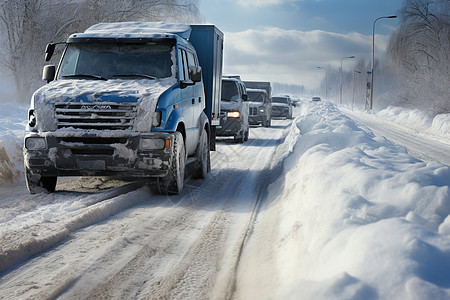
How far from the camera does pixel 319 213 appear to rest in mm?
4414

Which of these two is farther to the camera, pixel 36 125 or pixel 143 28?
pixel 143 28

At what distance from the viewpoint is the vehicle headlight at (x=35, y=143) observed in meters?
7.00

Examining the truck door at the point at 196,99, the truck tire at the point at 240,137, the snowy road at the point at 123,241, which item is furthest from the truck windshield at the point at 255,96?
the snowy road at the point at 123,241

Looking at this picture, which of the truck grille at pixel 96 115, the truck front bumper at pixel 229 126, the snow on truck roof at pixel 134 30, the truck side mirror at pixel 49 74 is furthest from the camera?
the truck front bumper at pixel 229 126

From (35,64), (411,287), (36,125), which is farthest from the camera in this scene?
(35,64)

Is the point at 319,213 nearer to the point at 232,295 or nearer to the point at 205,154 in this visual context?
the point at 232,295

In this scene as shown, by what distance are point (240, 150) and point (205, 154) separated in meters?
5.55

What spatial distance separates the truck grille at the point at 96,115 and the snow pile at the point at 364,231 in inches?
91.3

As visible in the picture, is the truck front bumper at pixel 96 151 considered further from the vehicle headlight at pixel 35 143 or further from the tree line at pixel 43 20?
the tree line at pixel 43 20

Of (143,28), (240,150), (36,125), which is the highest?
(143,28)

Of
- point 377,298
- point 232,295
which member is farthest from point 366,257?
point 232,295

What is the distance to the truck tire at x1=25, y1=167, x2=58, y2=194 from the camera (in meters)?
7.30

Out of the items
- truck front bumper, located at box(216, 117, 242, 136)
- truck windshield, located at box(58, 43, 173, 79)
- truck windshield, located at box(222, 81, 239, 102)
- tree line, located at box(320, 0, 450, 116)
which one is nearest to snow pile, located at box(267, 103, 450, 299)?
truck windshield, located at box(58, 43, 173, 79)

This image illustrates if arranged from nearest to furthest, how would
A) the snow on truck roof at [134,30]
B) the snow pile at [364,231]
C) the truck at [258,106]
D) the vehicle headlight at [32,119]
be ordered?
the snow pile at [364,231], the vehicle headlight at [32,119], the snow on truck roof at [134,30], the truck at [258,106]
